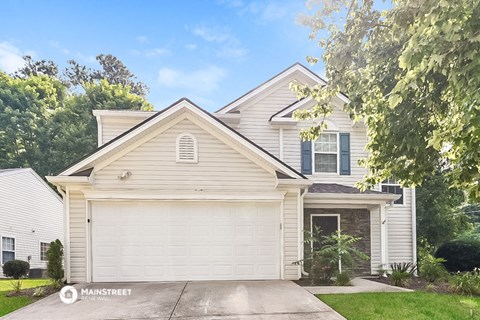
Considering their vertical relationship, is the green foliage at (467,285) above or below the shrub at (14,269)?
above

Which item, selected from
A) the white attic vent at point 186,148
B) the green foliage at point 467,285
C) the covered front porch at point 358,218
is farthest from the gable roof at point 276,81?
the green foliage at point 467,285

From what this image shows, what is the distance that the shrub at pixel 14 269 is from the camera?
46.4 feet

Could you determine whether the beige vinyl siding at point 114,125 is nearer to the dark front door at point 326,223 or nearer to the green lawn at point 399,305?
the dark front door at point 326,223

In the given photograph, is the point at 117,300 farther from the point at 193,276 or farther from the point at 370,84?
the point at 370,84

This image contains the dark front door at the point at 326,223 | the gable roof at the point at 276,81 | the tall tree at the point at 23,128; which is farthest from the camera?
the tall tree at the point at 23,128

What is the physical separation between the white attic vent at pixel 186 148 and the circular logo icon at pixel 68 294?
407cm

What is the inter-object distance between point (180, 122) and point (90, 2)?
5899 mm

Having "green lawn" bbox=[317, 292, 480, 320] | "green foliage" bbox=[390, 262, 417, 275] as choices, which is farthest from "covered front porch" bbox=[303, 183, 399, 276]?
"green lawn" bbox=[317, 292, 480, 320]

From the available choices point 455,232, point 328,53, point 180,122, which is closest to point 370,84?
point 328,53

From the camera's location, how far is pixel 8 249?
16234 millimetres

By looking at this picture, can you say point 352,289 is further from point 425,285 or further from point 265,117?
point 265,117

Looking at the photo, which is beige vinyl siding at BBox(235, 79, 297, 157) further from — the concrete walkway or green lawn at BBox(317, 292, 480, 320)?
green lawn at BBox(317, 292, 480, 320)

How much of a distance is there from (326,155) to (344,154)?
2.12ft

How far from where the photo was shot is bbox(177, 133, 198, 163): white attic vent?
972cm
